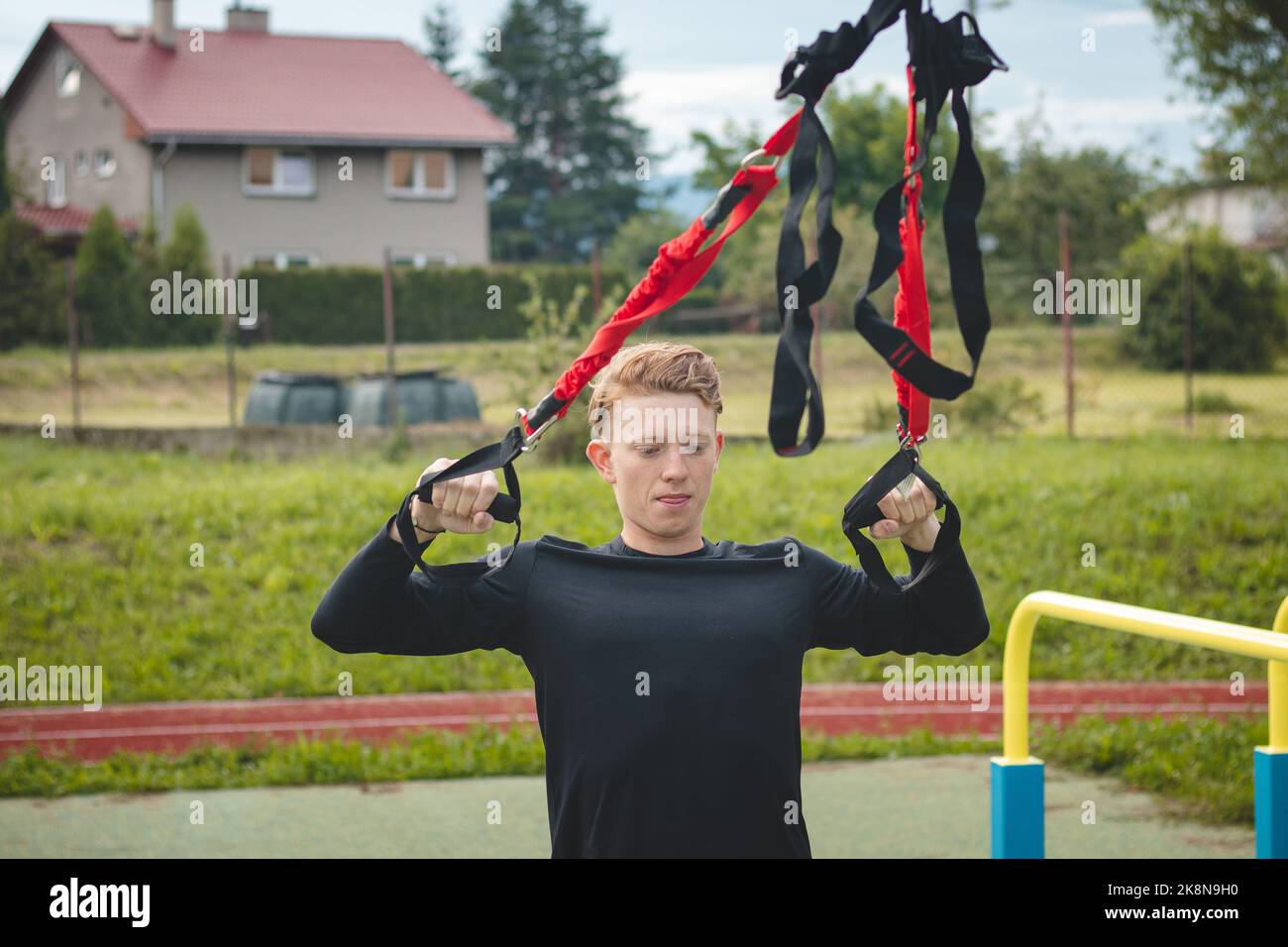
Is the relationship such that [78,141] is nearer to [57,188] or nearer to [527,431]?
[57,188]

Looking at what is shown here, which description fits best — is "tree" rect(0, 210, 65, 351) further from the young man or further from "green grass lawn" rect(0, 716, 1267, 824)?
the young man

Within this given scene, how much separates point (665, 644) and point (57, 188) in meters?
38.6

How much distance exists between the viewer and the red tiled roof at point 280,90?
3247 cm

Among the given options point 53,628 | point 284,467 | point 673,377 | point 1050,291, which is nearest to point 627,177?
Result: point 1050,291

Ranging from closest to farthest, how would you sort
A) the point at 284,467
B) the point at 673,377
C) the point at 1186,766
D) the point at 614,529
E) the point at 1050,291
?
the point at 673,377 → the point at 1186,766 → the point at 614,529 → the point at 284,467 → the point at 1050,291

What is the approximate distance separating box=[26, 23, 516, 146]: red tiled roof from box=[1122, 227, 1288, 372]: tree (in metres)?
16.9

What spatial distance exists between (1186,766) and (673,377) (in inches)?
206

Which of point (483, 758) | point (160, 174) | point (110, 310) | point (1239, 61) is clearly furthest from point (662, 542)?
point (160, 174)

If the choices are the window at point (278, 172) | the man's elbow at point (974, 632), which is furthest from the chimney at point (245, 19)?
the man's elbow at point (974, 632)

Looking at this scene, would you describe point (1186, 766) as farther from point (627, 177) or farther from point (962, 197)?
point (627, 177)

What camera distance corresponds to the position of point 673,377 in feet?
8.27

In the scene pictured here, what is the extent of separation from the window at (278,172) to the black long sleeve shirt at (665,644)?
3173cm

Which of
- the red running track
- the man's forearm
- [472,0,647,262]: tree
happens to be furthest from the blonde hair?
[472,0,647,262]: tree

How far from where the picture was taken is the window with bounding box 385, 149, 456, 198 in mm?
34188
